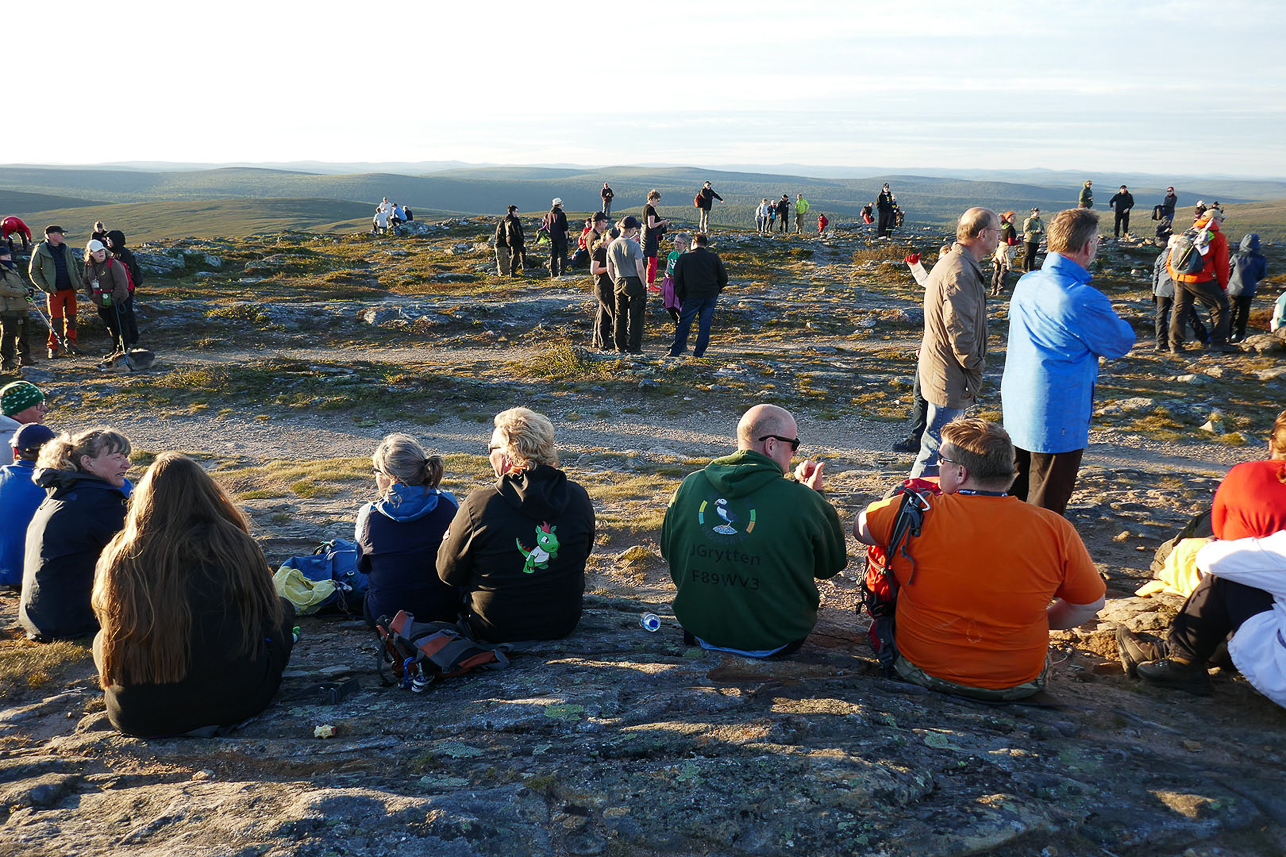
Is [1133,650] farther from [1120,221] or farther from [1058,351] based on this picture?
[1120,221]

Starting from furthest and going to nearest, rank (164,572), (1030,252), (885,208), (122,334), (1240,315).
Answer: (885,208) < (1030,252) < (1240,315) < (122,334) < (164,572)

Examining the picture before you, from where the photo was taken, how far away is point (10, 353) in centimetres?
1375

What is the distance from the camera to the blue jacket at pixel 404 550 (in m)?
4.67

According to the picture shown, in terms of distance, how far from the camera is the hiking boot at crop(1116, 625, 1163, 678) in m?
4.22

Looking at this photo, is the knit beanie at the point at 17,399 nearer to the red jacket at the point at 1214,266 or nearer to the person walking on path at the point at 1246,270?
the red jacket at the point at 1214,266

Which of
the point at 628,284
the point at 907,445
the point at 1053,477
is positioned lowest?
the point at 907,445

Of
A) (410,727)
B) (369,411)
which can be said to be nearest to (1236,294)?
(369,411)

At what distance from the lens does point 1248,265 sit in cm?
1537

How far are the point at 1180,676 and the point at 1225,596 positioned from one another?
521mm

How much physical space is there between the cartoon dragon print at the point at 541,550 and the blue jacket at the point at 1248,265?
17.0 meters

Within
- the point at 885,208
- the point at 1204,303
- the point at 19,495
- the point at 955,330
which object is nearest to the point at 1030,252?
A: the point at 1204,303

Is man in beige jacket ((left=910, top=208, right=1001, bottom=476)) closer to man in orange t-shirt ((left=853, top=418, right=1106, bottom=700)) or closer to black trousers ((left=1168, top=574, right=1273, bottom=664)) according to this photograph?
black trousers ((left=1168, top=574, right=1273, bottom=664))

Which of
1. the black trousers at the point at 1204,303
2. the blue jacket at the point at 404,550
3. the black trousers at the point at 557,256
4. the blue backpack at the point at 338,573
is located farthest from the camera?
the black trousers at the point at 557,256

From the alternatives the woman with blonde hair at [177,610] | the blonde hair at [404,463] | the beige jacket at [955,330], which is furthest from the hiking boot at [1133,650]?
the woman with blonde hair at [177,610]
